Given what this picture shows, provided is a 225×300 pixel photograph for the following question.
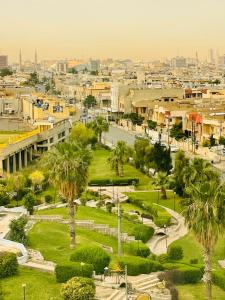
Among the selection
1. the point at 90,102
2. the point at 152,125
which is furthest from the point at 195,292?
the point at 90,102

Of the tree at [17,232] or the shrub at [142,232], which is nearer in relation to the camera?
the tree at [17,232]

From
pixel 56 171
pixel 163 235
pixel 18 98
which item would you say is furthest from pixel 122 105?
pixel 56 171

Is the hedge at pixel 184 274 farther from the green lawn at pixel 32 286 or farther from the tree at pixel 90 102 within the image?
the tree at pixel 90 102

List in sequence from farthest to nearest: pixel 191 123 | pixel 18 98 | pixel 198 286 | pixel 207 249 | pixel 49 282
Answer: pixel 18 98, pixel 191 123, pixel 198 286, pixel 49 282, pixel 207 249

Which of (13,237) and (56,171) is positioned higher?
(56,171)

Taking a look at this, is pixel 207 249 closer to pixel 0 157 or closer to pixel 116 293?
pixel 116 293

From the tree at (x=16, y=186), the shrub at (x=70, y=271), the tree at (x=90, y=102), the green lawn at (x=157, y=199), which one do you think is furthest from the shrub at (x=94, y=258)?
the tree at (x=90, y=102)

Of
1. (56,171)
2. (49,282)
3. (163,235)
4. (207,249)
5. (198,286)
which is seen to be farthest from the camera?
(163,235)
